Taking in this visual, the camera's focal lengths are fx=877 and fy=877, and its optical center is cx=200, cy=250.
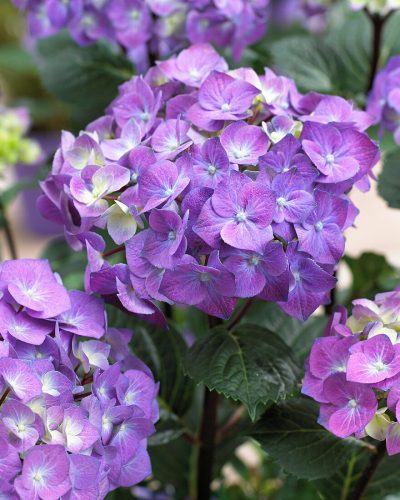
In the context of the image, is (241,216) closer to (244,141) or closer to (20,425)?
(244,141)

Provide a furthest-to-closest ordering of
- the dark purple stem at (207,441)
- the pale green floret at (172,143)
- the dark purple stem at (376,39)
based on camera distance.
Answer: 1. the dark purple stem at (376,39)
2. the dark purple stem at (207,441)
3. the pale green floret at (172,143)

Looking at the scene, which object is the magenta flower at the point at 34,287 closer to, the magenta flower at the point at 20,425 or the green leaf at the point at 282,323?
the magenta flower at the point at 20,425

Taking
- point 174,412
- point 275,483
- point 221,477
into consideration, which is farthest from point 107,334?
point 275,483

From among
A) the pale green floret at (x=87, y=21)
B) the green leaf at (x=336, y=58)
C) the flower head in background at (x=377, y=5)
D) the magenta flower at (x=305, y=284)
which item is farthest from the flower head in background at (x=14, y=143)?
the magenta flower at (x=305, y=284)

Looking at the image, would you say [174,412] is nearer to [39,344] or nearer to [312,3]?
[39,344]

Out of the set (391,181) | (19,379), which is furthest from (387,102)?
(19,379)
